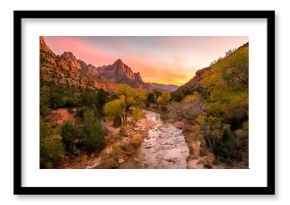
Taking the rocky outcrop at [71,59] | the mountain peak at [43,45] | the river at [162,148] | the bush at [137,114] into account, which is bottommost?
the river at [162,148]

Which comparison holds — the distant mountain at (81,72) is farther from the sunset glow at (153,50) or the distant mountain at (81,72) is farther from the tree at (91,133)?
the tree at (91,133)

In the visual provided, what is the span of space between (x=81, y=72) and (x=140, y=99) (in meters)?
0.81

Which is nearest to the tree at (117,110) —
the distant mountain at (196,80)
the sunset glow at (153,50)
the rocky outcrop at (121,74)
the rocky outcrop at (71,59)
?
the rocky outcrop at (121,74)

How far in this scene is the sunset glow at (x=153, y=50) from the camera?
356 centimetres

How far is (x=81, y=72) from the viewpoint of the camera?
3.64 m

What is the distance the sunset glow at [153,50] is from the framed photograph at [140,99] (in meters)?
0.01

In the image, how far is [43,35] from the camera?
3533 millimetres

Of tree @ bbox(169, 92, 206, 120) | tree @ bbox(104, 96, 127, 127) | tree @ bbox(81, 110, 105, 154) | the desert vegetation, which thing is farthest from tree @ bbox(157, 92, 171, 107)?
tree @ bbox(81, 110, 105, 154)

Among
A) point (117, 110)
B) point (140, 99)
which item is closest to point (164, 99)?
point (140, 99)

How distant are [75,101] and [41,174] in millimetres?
951

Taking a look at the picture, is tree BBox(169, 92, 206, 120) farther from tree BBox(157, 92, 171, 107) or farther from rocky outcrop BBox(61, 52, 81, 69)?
rocky outcrop BBox(61, 52, 81, 69)

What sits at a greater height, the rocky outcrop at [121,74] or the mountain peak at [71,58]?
the mountain peak at [71,58]

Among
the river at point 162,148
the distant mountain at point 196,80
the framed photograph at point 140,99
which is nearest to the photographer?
the framed photograph at point 140,99
